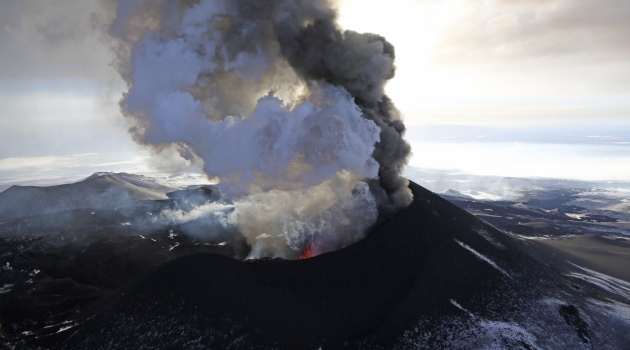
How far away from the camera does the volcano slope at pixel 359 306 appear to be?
1580 inches

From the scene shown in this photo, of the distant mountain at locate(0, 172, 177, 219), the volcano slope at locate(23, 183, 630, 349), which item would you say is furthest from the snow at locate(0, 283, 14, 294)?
the distant mountain at locate(0, 172, 177, 219)

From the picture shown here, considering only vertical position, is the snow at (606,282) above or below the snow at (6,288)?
below

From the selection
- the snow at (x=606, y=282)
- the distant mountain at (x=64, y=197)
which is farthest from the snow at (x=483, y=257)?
the distant mountain at (x=64, y=197)

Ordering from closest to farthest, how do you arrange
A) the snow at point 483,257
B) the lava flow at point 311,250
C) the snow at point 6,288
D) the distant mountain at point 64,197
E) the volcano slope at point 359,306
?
the volcano slope at point 359,306 → the snow at point 483,257 → the lava flow at point 311,250 → the snow at point 6,288 → the distant mountain at point 64,197

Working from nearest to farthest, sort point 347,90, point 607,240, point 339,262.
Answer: point 339,262 < point 347,90 < point 607,240

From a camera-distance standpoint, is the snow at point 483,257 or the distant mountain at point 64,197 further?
the distant mountain at point 64,197

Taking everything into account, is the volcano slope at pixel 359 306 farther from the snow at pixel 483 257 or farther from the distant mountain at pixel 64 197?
the distant mountain at pixel 64 197

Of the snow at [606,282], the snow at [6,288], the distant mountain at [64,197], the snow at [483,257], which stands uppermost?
the distant mountain at [64,197]

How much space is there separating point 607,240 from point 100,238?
125878 millimetres

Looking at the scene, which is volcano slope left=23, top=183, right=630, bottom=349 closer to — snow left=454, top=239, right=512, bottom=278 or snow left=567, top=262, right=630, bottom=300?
snow left=454, top=239, right=512, bottom=278

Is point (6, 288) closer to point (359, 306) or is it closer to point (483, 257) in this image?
point (359, 306)

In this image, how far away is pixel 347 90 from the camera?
61.2 meters

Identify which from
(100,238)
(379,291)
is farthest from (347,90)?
(100,238)

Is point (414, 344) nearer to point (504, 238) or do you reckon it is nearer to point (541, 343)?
point (541, 343)
